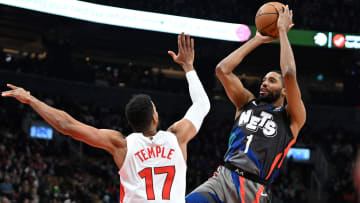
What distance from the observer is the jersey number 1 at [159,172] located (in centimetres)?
334

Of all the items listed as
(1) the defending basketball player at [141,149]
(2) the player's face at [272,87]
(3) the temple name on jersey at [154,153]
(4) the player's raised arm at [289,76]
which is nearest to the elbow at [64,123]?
(1) the defending basketball player at [141,149]

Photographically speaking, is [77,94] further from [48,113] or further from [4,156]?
[48,113]

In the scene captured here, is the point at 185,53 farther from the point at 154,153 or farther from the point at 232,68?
the point at 232,68

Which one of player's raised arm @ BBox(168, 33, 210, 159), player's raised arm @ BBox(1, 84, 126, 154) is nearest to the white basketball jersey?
player's raised arm @ BBox(168, 33, 210, 159)

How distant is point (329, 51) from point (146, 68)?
29.2ft

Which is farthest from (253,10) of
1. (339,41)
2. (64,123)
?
(64,123)

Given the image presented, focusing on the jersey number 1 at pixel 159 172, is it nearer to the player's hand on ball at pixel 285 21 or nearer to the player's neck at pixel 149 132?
the player's neck at pixel 149 132

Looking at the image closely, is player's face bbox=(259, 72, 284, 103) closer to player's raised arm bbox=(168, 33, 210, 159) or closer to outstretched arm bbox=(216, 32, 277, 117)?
outstretched arm bbox=(216, 32, 277, 117)

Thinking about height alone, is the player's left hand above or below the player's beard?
above

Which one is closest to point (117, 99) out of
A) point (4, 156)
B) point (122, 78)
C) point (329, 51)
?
point (122, 78)

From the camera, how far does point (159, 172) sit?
3.38 metres

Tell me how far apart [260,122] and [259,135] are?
148 millimetres

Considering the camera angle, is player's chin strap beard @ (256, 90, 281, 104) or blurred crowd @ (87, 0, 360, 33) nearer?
player's chin strap beard @ (256, 90, 281, 104)

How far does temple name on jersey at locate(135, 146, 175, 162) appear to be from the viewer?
3398 millimetres
